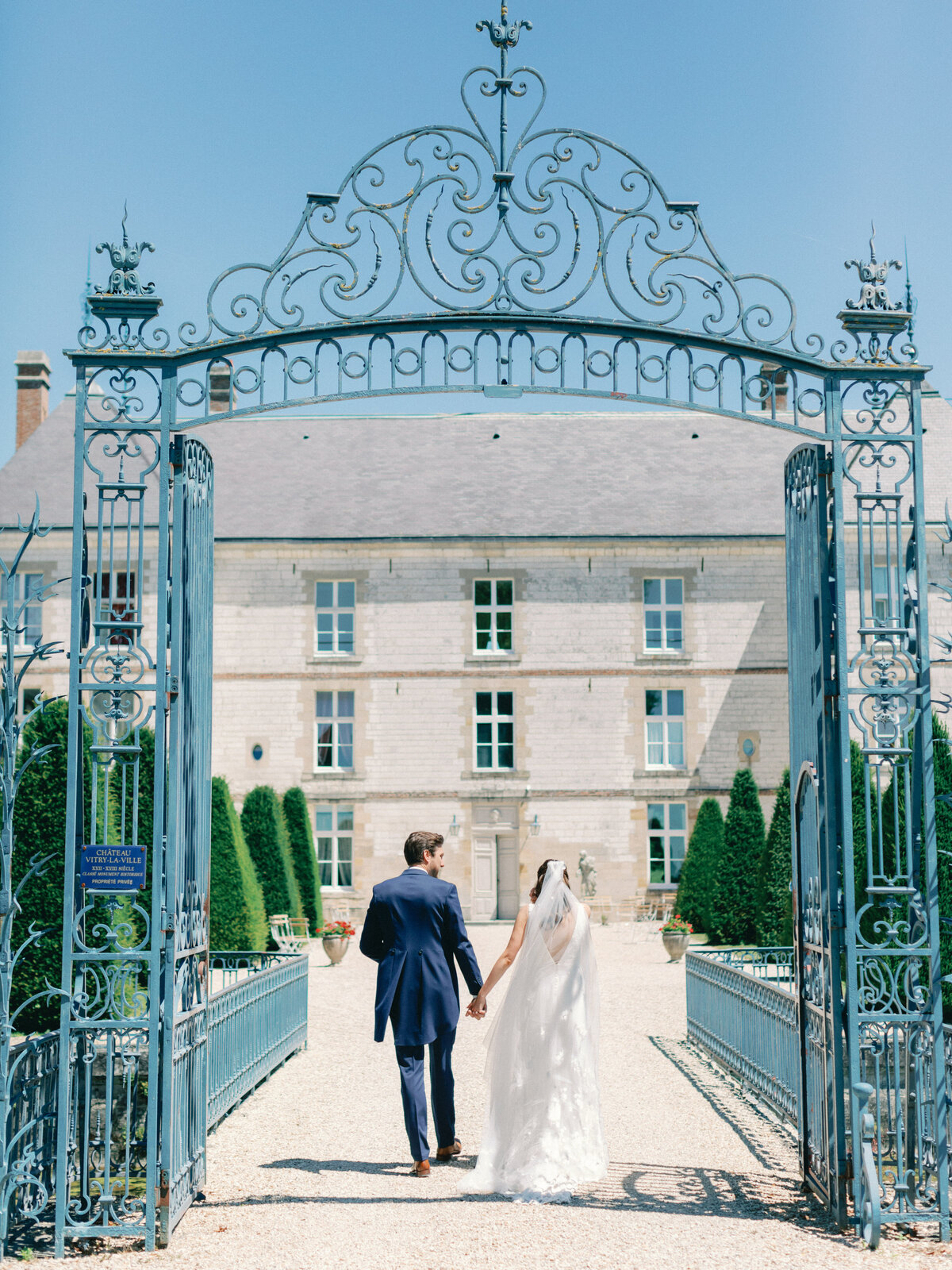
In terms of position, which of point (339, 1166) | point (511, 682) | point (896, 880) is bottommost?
point (339, 1166)

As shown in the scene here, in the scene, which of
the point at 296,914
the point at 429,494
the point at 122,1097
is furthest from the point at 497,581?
the point at 122,1097

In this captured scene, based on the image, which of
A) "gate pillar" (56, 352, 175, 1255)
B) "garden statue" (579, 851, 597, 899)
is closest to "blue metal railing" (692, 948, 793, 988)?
"gate pillar" (56, 352, 175, 1255)

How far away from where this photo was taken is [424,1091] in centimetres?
605

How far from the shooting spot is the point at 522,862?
25734mm

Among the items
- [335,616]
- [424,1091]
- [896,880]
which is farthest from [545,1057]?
[335,616]

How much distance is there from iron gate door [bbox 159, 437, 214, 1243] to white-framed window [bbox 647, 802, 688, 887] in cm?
2045

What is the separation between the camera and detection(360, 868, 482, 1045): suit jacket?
20.1 feet

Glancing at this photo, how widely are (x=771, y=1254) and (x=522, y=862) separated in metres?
20.9

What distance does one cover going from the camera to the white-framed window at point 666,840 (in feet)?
84.6

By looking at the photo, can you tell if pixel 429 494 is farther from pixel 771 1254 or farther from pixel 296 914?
pixel 771 1254

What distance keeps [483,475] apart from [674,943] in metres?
12.6

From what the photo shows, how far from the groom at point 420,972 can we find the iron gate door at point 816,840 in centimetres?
150

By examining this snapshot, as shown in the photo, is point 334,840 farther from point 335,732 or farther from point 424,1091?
point 424,1091

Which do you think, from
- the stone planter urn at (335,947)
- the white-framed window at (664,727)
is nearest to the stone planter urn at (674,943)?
the stone planter urn at (335,947)
